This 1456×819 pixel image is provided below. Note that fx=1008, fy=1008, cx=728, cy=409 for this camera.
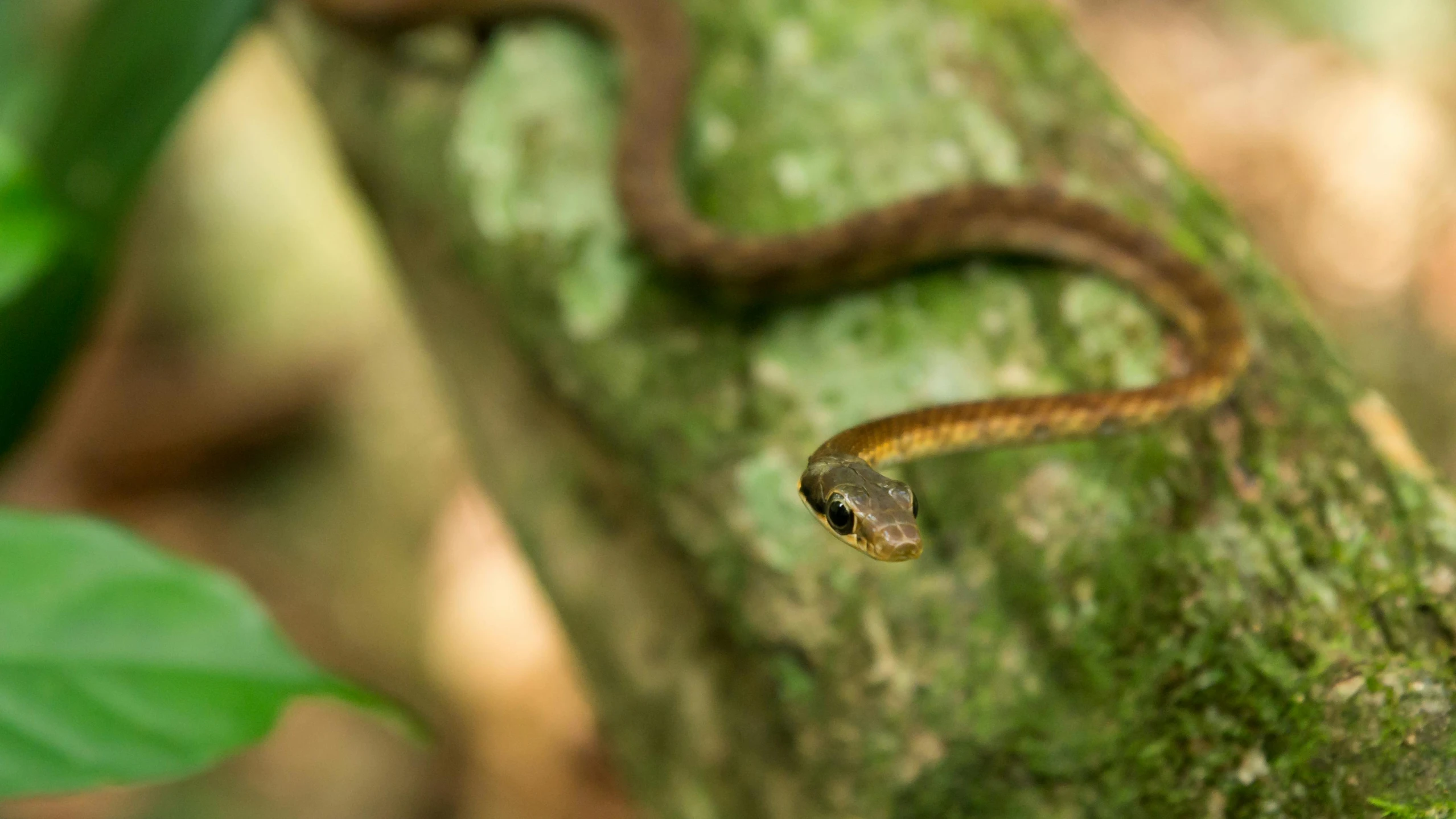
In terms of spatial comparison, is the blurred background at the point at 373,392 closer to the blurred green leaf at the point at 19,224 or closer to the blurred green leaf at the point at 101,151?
the blurred green leaf at the point at 101,151

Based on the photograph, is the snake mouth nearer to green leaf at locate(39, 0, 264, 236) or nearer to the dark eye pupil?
the dark eye pupil

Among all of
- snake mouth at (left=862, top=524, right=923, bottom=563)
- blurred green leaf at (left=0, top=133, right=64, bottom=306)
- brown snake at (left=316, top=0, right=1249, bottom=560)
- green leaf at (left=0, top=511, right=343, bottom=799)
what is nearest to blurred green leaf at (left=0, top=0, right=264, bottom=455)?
blurred green leaf at (left=0, top=133, right=64, bottom=306)

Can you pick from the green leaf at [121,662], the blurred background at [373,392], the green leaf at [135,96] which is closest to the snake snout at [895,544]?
the green leaf at [121,662]

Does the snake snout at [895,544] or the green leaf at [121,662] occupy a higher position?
the snake snout at [895,544]

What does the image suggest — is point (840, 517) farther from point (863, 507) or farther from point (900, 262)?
point (900, 262)

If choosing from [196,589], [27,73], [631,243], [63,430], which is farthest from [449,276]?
[63,430]

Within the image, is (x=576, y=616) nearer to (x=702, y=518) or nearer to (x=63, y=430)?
(x=702, y=518)
